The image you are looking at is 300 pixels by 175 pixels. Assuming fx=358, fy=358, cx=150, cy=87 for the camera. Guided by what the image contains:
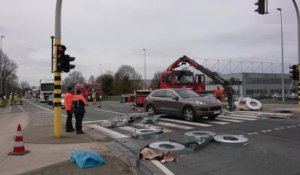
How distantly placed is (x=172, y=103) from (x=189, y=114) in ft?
3.88

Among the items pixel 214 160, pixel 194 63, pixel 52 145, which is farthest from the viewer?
pixel 194 63

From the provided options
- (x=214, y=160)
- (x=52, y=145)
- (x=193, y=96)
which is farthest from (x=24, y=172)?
(x=193, y=96)

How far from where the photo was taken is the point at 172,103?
1684cm

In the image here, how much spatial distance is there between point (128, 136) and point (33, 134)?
331 cm

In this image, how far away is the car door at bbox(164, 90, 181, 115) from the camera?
54.4 feet

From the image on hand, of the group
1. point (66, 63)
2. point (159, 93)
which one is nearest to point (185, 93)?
point (159, 93)

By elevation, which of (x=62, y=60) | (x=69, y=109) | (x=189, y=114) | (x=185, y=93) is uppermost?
(x=62, y=60)

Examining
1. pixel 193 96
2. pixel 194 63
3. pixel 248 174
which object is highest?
pixel 194 63

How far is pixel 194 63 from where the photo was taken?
24766mm

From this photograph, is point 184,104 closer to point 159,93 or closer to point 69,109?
point 159,93

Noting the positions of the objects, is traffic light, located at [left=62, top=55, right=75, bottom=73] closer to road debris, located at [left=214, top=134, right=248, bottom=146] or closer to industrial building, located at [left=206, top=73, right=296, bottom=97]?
road debris, located at [left=214, top=134, right=248, bottom=146]

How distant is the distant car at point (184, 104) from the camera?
51.3 ft

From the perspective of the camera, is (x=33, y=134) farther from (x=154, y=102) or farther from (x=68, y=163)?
(x=154, y=102)

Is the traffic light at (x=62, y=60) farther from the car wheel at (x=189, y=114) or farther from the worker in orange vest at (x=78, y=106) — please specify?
the car wheel at (x=189, y=114)
